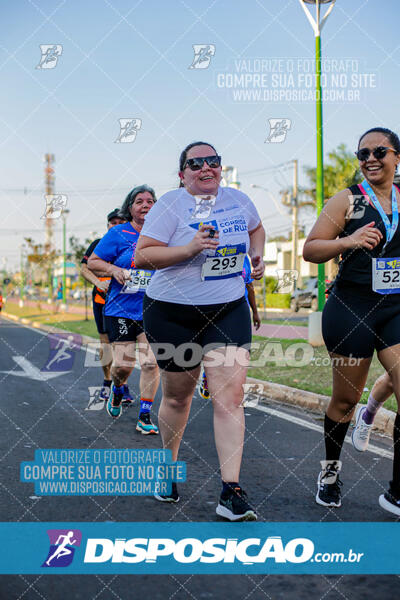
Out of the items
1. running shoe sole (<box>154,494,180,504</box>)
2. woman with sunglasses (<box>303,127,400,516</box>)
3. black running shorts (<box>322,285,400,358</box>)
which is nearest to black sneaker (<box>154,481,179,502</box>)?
running shoe sole (<box>154,494,180,504</box>)

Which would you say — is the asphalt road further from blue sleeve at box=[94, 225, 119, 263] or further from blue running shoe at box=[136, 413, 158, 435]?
blue sleeve at box=[94, 225, 119, 263]

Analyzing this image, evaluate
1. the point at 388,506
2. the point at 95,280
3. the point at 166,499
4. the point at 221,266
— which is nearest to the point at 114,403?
the point at 95,280

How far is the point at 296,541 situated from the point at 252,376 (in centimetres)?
573

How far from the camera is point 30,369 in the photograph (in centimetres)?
1051

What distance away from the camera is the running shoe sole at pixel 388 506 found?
3528mm

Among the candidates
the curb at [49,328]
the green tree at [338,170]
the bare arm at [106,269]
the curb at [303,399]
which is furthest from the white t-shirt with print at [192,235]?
the green tree at [338,170]

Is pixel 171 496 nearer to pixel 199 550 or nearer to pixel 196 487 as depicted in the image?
pixel 196 487

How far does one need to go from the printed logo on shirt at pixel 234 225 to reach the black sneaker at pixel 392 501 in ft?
→ 5.44

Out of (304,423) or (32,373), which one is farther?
(32,373)

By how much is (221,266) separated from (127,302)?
237cm

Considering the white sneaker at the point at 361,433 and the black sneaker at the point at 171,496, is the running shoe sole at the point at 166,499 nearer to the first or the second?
the black sneaker at the point at 171,496

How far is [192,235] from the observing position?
11.7ft

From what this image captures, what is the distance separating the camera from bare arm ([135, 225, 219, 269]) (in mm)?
3357

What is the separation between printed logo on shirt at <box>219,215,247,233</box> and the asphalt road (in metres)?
1.54
